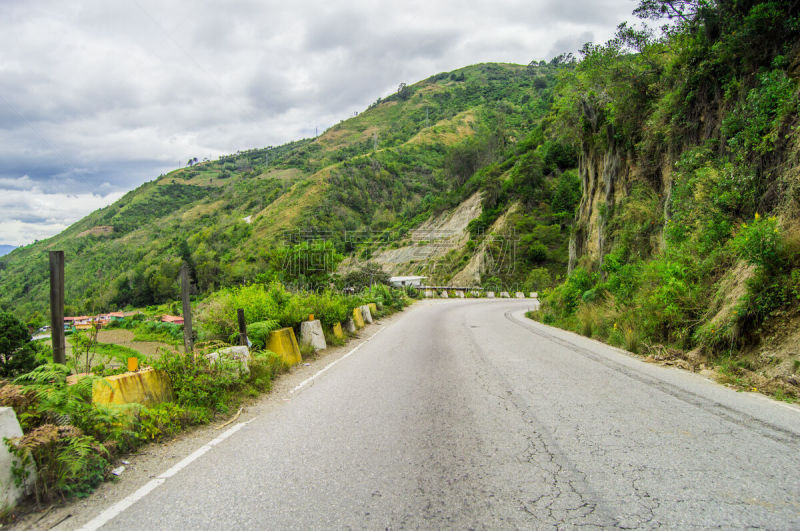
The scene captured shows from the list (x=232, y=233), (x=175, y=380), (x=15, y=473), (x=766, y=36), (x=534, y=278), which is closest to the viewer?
(x=15, y=473)

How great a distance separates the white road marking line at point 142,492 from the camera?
116 inches

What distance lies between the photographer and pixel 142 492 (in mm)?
3422

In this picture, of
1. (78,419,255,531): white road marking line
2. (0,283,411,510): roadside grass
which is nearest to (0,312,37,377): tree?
(0,283,411,510): roadside grass

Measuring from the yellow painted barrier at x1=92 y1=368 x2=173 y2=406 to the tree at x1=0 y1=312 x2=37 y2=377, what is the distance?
40.0 ft

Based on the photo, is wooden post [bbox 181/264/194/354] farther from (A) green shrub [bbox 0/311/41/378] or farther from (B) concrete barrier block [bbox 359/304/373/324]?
(B) concrete barrier block [bbox 359/304/373/324]

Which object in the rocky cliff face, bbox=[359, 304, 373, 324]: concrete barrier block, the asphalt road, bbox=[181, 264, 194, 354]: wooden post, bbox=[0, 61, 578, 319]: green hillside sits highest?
Result: bbox=[0, 61, 578, 319]: green hillside

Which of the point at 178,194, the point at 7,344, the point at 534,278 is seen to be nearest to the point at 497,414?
the point at 7,344

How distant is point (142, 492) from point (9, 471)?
3.02 ft

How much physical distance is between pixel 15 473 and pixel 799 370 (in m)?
9.04

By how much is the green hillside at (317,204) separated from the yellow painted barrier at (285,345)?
1613cm

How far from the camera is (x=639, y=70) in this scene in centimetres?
1563

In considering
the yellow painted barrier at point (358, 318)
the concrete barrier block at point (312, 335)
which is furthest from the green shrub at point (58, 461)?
the yellow painted barrier at point (358, 318)

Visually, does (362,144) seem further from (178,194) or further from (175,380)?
(175,380)

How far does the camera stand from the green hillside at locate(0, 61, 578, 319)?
223 feet
